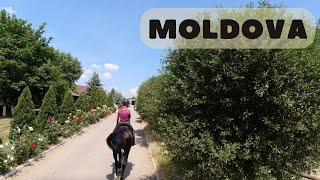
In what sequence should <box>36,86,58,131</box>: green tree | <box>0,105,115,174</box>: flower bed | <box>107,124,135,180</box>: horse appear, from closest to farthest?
<box>107,124,135,180</box>: horse < <box>0,105,115,174</box>: flower bed < <box>36,86,58,131</box>: green tree

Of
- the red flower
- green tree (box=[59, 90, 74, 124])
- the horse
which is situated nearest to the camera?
the horse

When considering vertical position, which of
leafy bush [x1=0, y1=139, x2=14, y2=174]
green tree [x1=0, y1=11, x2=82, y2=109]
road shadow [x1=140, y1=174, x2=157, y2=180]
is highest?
green tree [x1=0, y1=11, x2=82, y2=109]

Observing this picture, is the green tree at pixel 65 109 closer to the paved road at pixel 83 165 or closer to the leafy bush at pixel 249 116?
the paved road at pixel 83 165

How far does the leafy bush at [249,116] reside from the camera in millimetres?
7141

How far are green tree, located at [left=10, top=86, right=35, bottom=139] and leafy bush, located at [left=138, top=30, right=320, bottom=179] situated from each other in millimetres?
10704

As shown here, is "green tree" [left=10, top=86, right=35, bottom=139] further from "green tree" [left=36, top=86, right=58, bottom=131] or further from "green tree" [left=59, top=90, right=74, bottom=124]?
"green tree" [left=59, top=90, right=74, bottom=124]

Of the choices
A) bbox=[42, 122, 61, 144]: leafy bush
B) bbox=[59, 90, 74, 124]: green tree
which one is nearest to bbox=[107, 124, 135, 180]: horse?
bbox=[42, 122, 61, 144]: leafy bush

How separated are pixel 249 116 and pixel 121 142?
4332 millimetres

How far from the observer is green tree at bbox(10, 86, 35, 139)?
1662cm

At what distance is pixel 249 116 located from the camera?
7.37 metres

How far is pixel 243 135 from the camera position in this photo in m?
7.39

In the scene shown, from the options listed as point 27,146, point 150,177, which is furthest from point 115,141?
point 27,146

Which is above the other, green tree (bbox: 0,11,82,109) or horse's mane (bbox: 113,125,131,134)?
green tree (bbox: 0,11,82,109)

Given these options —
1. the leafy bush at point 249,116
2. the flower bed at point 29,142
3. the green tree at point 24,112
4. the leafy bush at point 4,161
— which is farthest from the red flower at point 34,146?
the leafy bush at point 249,116
